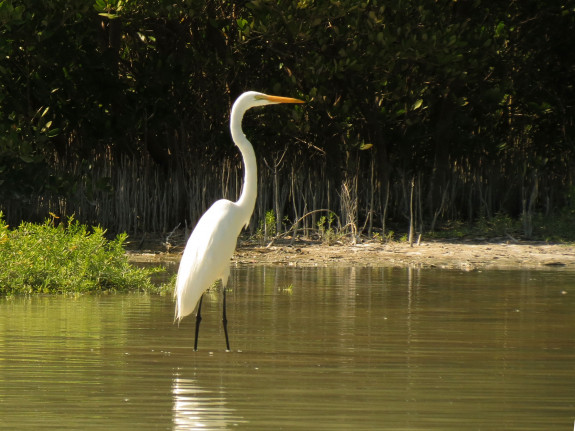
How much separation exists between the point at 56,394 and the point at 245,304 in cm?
358

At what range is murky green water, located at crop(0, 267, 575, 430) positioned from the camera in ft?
14.9

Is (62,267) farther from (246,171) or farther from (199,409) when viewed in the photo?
(199,409)

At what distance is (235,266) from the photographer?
38.1 feet

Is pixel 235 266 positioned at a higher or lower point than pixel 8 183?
lower

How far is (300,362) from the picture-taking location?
5832mm

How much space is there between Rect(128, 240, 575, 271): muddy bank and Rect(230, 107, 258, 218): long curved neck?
4.12 metres

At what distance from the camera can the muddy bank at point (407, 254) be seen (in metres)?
11.9

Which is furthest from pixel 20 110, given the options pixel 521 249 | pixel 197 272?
pixel 197 272

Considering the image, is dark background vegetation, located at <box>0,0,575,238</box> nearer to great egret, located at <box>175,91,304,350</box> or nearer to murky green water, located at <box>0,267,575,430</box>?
murky green water, located at <box>0,267,575,430</box>

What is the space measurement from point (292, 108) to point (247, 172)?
6.44m

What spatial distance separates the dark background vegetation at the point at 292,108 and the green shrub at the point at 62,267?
3.65m

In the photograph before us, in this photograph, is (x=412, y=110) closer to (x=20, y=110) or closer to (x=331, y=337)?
(x=20, y=110)

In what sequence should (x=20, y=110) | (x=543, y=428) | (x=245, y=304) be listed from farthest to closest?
(x=20, y=110), (x=245, y=304), (x=543, y=428)

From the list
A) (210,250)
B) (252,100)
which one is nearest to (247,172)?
(252,100)
